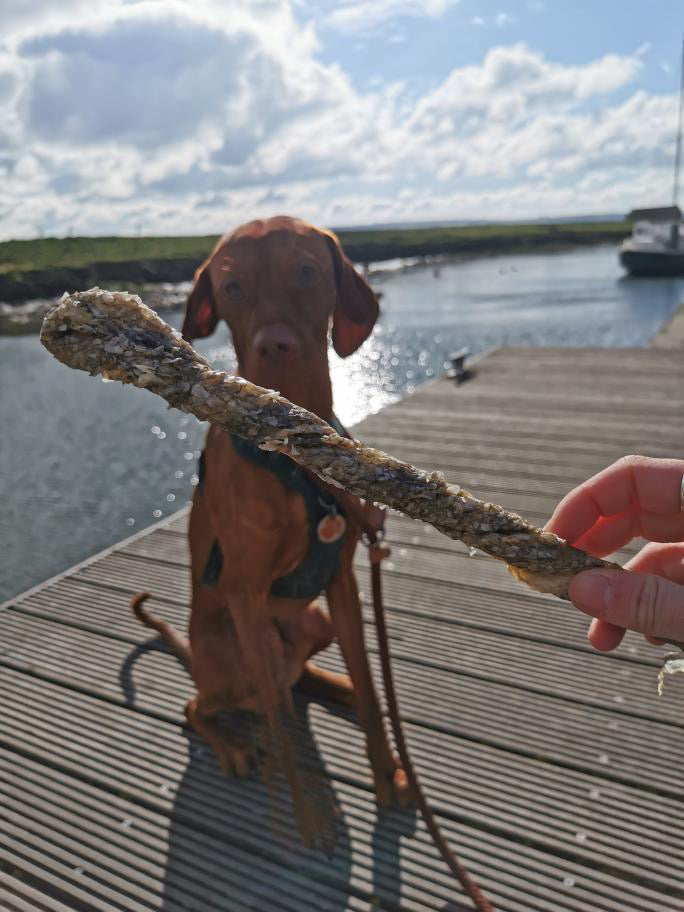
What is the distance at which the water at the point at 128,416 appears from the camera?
16.5 ft

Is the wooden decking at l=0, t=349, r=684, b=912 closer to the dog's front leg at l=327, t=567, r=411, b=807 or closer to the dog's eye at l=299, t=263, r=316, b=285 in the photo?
the dog's front leg at l=327, t=567, r=411, b=807

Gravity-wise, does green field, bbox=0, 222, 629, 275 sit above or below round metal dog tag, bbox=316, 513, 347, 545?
above

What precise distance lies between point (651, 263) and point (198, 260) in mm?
17549

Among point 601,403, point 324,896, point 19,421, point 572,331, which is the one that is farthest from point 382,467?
point 572,331

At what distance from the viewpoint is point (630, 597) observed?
39.1 inches

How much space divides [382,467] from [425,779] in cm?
138

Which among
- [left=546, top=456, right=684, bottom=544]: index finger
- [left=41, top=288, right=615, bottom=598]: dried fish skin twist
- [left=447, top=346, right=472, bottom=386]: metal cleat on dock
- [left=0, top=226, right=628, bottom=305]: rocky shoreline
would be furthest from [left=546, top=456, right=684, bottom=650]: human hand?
[left=447, top=346, right=472, bottom=386]: metal cleat on dock

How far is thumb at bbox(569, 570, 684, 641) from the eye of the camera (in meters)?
0.99

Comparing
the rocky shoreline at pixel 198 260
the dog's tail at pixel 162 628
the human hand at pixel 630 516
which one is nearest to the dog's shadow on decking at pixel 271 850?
the dog's tail at pixel 162 628

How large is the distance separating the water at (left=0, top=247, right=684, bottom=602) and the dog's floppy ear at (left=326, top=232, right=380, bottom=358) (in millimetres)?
3034

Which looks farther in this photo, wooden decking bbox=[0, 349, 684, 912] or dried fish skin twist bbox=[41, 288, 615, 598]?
wooden decking bbox=[0, 349, 684, 912]

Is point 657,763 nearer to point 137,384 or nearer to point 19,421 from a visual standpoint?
point 137,384

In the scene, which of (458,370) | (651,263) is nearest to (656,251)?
(651,263)

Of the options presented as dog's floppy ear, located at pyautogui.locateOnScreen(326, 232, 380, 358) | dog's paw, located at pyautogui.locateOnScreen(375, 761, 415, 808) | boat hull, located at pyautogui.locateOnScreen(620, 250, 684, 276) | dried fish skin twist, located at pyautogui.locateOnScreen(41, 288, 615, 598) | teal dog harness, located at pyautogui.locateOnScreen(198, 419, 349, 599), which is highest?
boat hull, located at pyautogui.locateOnScreen(620, 250, 684, 276)
